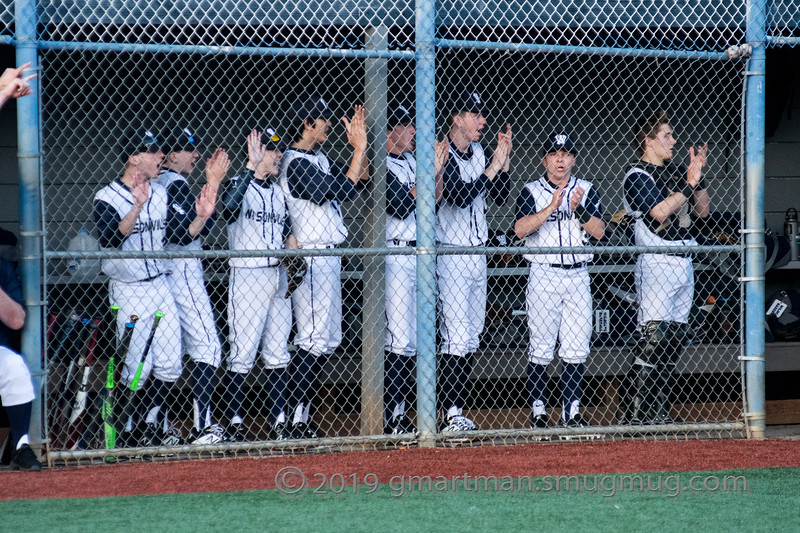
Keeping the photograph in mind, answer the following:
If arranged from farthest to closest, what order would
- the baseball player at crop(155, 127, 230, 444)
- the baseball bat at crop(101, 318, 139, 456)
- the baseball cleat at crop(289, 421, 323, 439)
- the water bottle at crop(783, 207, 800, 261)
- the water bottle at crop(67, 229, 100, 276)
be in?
1. the water bottle at crop(783, 207, 800, 261)
2. the water bottle at crop(67, 229, 100, 276)
3. the baseball player at crop(155, 127, 230, 444)
4. the baseball cleat at crop(289, 421, 323, 439)
5. the baseball bat at crop(101, 318, 139, 456)

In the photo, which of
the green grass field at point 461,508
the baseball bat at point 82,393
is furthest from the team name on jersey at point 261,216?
the green grass field at point 461,508

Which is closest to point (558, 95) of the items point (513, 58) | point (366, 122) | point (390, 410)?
point (513, 58)

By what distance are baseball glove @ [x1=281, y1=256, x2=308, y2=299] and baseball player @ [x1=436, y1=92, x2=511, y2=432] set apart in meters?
0.80

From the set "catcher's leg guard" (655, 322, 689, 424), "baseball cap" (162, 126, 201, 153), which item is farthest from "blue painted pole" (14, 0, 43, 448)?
"catcher's leg guard" (655, 322, 689, 424)

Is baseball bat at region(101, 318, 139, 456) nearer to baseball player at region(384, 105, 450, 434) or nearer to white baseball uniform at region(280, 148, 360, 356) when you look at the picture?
white baseball uniform at region(280, 148, 360, 356)

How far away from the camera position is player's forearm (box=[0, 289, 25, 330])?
14.0ft

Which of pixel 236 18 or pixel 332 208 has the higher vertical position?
pixel 236 18

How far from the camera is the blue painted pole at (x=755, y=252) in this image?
5.12 m

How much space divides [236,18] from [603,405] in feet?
11.6

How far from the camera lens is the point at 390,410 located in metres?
5.32

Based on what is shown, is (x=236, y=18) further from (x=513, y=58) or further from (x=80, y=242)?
(x=513, y=58)

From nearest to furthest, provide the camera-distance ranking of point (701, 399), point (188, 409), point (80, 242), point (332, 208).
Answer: point (332, 208) < point (80, 242) < point (188, 409) < point (701, 399)

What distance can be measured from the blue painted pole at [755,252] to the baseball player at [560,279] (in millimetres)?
819

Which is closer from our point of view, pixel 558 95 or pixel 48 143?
pixel 48 143
